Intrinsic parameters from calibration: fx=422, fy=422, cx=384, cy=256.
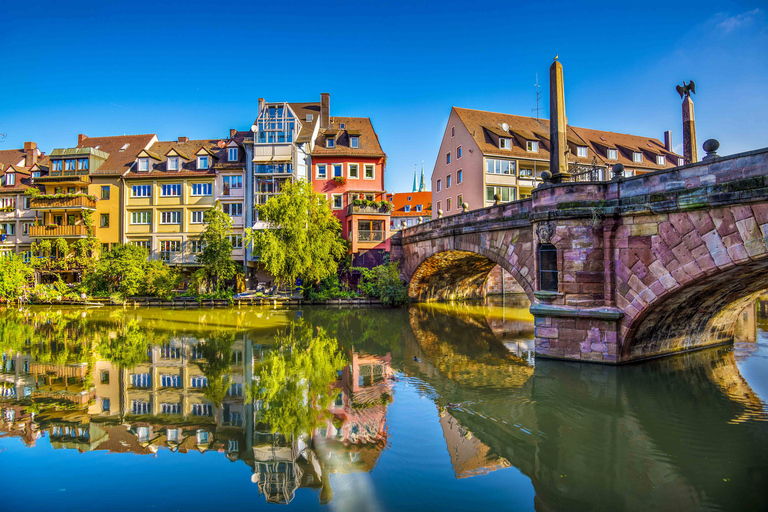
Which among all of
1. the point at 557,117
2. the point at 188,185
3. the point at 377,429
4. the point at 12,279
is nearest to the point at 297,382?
the point at 377,429

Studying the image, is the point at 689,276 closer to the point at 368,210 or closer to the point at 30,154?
the point at 368,210

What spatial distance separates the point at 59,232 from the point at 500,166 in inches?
1479

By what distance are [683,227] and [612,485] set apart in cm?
677

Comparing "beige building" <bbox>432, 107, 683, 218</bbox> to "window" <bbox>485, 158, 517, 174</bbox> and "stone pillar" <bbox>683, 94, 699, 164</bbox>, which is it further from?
"stone pillar" <bbox>683, 94, 699, 164</bbox>

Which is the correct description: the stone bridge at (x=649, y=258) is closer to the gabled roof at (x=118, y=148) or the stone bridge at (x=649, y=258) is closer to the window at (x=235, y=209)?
the window at (x=235, y=209)

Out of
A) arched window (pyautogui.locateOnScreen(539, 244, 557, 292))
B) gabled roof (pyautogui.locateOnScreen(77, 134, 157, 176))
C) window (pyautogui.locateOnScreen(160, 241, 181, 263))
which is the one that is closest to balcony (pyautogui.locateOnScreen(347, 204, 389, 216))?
window (pyautogui.locateOnScreen(160, 241, 181, 263))

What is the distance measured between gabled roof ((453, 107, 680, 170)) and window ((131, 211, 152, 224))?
28.6 meters

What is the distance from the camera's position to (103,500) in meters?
6.09

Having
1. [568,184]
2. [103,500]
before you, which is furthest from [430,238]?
[103,500]

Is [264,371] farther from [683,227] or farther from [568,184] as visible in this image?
[683,227]

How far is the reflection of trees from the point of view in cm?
912

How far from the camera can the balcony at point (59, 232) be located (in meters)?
36.0

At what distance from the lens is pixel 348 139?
121 feet

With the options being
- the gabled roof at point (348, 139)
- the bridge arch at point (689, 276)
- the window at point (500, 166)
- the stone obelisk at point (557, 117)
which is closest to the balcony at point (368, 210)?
the gabled roof at point (348, 139)
